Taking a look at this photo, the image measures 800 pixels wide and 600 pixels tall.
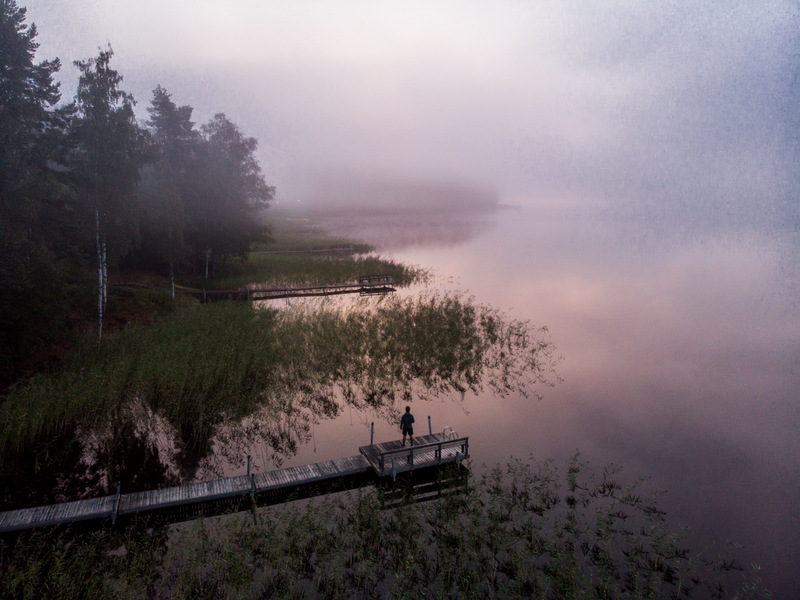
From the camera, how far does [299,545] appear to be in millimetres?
11609

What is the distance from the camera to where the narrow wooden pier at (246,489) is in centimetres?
1234

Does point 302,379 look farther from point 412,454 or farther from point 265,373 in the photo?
point 412,454

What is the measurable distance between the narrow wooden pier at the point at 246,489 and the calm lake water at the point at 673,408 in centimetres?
156

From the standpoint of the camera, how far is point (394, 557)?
11461 millimetres

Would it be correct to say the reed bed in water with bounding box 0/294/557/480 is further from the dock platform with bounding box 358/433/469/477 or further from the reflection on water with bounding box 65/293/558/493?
the dock platform with bounding box 358/433/469/477

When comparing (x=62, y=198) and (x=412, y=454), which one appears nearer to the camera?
(x=412, y=454)

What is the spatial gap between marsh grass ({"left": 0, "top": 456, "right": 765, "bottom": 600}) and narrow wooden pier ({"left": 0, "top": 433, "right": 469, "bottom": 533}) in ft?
1.97

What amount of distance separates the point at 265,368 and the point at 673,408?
791 inches

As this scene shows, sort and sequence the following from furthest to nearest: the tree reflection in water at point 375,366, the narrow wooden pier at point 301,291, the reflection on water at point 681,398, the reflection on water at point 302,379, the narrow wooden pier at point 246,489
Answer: the narrow wooden pier at point 301,291
the tree reflection in water at point 375,366
the reflection on water at point 302,379
the reflection on water at point 681,398
the narrow wooden pier at point 246,489

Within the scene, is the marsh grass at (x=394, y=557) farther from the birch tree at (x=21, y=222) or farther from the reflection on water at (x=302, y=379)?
the birch tree at (x=21, y=222)

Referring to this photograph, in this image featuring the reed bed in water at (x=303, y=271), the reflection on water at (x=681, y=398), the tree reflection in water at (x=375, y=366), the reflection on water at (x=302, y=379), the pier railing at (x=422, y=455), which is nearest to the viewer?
the reflection on water at (x=681, y=398)

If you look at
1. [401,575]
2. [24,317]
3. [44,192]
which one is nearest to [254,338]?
[24,317]

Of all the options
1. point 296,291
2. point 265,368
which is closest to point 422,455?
point 265,368

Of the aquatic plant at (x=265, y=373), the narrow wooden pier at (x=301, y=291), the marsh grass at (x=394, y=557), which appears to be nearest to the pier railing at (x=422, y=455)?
the marsh grass at (x=394, y=557)
